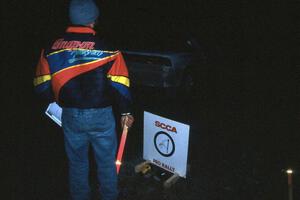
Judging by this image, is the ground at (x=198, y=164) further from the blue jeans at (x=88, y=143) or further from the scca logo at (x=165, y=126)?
the scca logo at (x=165, y=126)

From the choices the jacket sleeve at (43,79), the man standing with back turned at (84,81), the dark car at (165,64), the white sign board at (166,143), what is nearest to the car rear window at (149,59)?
the dark car at (165,64)

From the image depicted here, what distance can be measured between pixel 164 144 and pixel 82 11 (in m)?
2.06

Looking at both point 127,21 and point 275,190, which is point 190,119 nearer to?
point 275,190

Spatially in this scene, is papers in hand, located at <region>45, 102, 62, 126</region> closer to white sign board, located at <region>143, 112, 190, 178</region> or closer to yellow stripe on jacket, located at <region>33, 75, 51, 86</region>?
yellow stripe on jacket, located at <region>33, 75, 51, 86</region>

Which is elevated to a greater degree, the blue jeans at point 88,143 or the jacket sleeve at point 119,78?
the jacket sleeve at point 119,78

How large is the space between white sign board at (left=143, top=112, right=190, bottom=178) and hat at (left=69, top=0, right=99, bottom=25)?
66.1 inches

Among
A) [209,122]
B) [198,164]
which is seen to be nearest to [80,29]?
[198,164]

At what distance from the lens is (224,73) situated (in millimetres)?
10336

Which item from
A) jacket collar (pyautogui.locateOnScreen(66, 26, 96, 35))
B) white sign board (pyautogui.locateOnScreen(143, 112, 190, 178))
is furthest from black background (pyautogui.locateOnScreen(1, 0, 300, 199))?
jacket collar (pyautogui.locateOnScreen(66, 26, 96, 35))

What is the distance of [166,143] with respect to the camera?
13.2 feet

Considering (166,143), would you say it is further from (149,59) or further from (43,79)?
(149,59)

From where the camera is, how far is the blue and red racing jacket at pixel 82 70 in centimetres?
274

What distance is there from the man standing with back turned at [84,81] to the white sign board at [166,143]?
899 millimetres

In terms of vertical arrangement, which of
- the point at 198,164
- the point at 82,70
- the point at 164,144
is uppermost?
the point at 82,70
